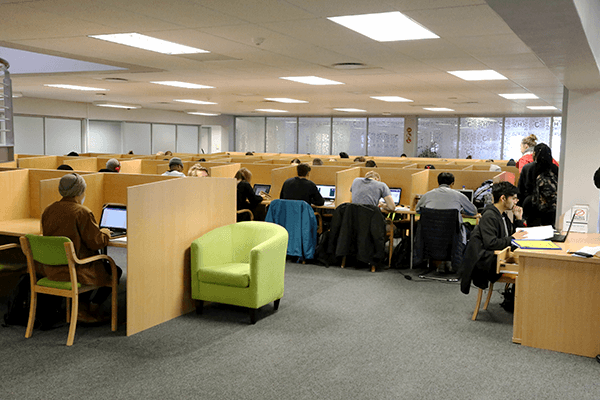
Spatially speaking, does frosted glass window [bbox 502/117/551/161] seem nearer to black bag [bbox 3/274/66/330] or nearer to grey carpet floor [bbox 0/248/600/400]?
grey carpet floor [bbox 0/248/600/400]

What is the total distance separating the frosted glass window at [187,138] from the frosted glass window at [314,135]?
3.58 metres

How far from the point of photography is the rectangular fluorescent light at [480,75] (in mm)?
6793

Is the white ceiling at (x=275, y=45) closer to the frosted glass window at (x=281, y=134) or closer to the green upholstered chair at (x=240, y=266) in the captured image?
the green upholstered chair at (x=240, y=266)

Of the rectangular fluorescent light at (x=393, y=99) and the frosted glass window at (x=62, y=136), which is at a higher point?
the rectangular fluorescent light at (x=393, y=99)

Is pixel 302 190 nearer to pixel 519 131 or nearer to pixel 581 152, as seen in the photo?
pixel 581 152

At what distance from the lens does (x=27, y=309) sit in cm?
397

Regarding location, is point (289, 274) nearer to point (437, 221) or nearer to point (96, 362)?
point (437, 221)

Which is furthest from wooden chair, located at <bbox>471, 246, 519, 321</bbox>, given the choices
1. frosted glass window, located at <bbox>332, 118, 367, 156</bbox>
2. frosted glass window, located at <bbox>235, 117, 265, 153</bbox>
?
frosted glass window, located at <bbox>235, 117, 265, 153</bbox>

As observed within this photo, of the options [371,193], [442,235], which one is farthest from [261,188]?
[442,235]

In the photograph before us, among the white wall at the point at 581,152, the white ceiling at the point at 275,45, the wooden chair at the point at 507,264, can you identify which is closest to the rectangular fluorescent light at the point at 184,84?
the white ceiling at the point at 275,45

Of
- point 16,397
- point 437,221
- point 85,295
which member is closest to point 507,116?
point 437,221

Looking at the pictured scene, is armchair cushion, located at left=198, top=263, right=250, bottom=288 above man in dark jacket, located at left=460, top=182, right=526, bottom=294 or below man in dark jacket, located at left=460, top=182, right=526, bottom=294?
below

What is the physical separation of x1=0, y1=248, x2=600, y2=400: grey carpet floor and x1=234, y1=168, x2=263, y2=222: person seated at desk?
2201 mm

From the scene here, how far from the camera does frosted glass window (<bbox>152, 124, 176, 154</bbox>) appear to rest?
16984 mm
